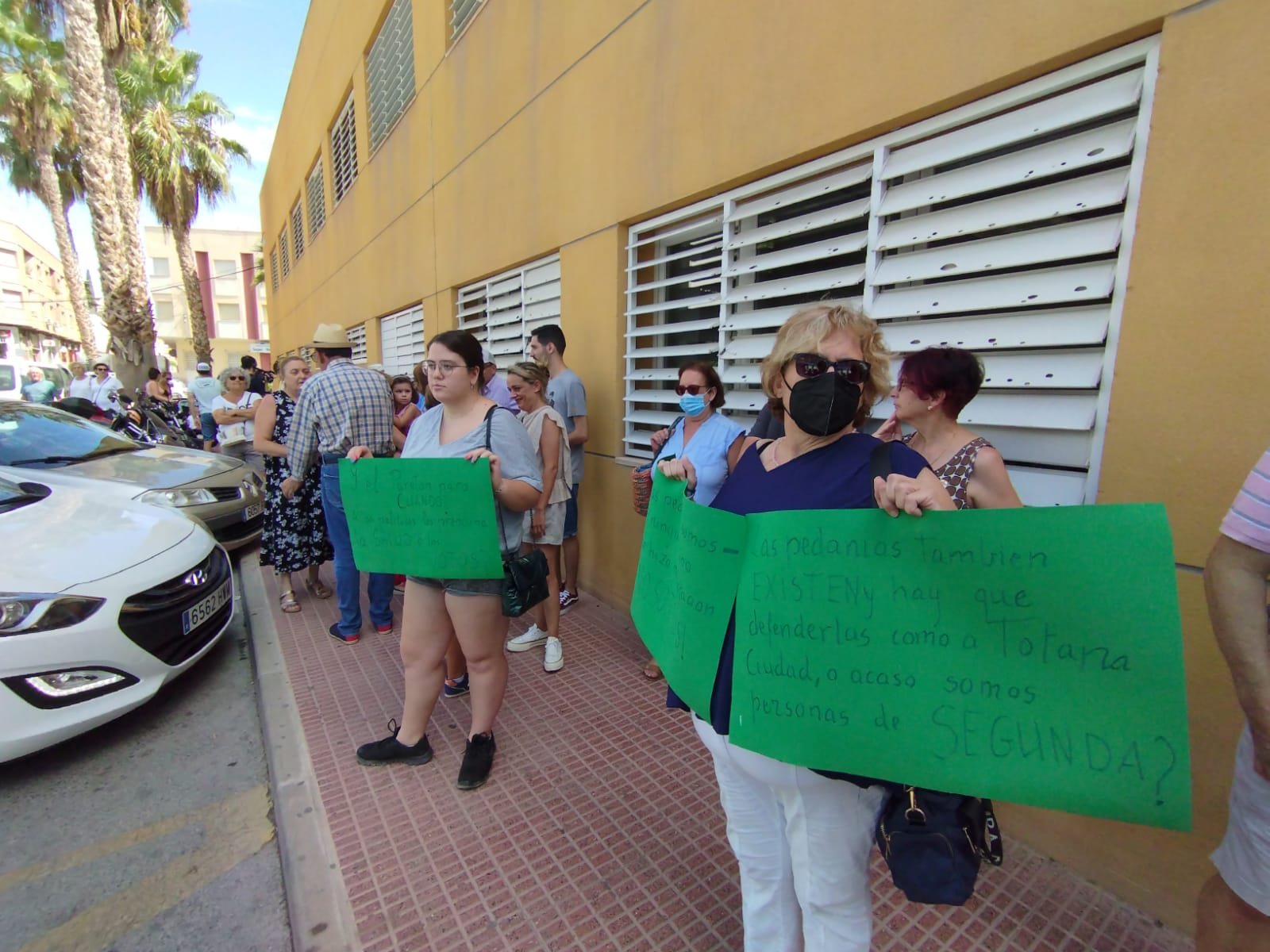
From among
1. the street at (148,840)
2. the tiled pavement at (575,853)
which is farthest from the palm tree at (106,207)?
the tiled pavement at (575,853)

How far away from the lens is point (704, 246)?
3830 millimetres

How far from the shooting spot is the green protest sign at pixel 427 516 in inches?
95.1

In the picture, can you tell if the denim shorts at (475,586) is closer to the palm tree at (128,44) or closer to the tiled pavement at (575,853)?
the tiled pavement at (575,853)

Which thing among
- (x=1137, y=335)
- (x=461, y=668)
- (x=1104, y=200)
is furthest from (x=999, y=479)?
(x=461, y=668)

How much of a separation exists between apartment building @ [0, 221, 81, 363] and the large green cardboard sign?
138ft

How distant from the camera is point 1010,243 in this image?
2.26 meters

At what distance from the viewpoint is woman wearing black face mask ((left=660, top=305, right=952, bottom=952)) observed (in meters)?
1.29

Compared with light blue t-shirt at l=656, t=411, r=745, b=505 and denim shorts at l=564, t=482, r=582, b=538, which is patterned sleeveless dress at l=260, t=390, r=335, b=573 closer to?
denim shorts at l=564, t=482, r=582, b=538

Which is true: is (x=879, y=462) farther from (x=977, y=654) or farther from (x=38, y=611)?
(x=38, y=611)

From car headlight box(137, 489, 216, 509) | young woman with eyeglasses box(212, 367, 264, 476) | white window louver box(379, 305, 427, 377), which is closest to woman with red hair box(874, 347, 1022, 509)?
car headlight box(137, 489, 216, 509)

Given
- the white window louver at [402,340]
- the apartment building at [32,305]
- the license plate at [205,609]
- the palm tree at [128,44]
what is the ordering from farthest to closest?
1. the apartment building at [32,305]
2. the palm tree at [128,44]
3. the white window louver at [402,340]
4. the license plate at [205,609]

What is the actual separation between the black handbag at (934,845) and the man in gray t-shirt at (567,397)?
313 cm

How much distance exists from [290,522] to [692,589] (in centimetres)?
412

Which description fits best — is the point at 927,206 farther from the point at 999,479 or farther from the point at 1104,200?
the point at 999,479
